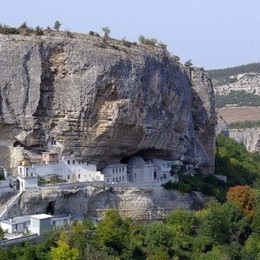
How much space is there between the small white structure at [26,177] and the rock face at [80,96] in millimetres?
1422

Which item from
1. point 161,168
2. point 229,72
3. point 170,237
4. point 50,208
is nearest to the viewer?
point 170,237

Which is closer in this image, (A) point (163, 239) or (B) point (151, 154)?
(A) point (163, 239)

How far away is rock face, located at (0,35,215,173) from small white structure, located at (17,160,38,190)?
1422mm

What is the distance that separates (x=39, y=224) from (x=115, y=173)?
679 cm

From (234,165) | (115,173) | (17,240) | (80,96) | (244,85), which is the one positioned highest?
(244,85)

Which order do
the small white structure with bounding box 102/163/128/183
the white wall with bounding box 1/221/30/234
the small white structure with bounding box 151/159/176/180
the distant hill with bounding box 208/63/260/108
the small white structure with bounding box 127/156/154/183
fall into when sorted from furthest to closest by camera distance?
the distant hill with bounding box 208/63/260/108 → the small white structure with bounding box 151/159/176/180 → the small white structure with bounding box 127/156/154/183 → the small white structure with bounding box 102/163/128/183 → the white wall with bounding box 1/221/30/234

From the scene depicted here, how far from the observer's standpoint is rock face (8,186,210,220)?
107 ft

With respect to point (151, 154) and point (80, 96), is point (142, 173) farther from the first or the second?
point (80, 96)

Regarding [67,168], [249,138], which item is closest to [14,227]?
[67,168]

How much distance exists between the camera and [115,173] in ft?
121

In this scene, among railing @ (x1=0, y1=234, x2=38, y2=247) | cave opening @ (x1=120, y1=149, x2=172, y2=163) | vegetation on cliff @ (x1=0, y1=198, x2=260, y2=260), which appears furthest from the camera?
cave opening @ (x1=120, y1=149, x2=172, y2=163)

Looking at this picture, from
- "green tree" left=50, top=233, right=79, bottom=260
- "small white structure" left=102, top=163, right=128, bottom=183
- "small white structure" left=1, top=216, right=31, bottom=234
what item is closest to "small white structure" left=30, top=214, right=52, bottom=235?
"small white structure" left=1, top=216, right=31, bottom=234

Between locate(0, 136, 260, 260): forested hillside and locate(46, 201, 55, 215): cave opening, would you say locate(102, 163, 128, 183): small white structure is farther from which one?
locate(46, 201, 55, 215): cave opening

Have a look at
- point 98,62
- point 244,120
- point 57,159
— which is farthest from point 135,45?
point 244,120
